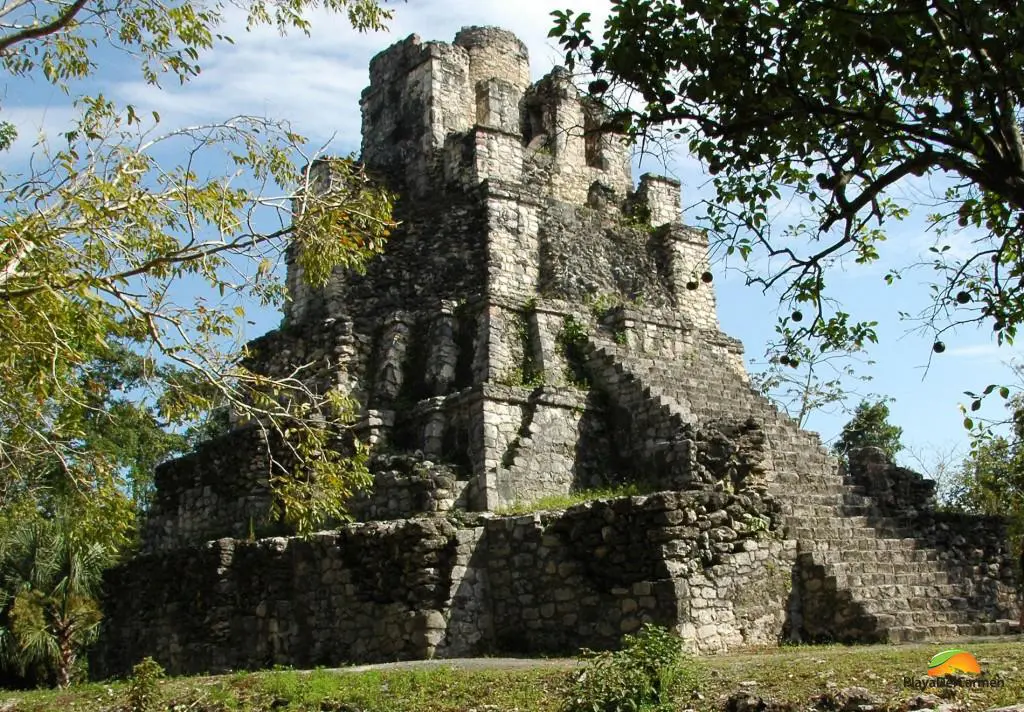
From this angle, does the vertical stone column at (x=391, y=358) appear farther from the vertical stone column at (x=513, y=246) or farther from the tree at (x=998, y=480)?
the tree at (x=998, y=480)

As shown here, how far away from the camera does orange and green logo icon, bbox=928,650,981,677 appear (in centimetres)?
743

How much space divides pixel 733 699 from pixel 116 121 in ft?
23.3

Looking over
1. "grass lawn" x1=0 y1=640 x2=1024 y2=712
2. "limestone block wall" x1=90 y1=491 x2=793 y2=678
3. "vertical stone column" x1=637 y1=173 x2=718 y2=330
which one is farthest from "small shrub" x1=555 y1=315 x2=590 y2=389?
"grass lawn" x1=0 y1=640 x2=1024 y2=712

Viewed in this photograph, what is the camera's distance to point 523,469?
43.2 ft

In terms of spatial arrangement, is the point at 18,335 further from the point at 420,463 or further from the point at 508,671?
the point at 420,463

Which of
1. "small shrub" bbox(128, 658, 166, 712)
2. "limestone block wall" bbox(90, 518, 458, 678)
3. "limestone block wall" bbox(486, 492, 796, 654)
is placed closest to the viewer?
"small shrub" bbox(128, 658, 166, 712)

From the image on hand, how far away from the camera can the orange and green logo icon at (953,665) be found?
24.4ft

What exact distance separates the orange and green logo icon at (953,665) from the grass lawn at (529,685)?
8 centimetres

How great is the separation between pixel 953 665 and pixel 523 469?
253 inches

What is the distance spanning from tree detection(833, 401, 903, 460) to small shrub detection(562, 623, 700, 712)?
2447 centimetres

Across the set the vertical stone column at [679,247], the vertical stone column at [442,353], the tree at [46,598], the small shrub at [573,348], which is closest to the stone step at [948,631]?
the small shrub at [573,348]

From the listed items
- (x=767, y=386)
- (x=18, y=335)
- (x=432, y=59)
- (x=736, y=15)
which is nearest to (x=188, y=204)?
(x=18, y=335)

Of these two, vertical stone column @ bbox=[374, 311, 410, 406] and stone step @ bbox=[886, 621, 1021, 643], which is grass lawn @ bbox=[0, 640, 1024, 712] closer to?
stone step @ bbox=[886, 621, 1021, 643]

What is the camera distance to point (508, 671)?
30.6 ft
